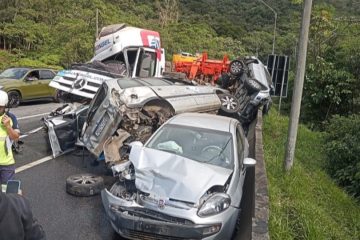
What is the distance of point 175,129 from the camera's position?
21.8 feet

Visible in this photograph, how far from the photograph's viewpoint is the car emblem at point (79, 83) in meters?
11.1

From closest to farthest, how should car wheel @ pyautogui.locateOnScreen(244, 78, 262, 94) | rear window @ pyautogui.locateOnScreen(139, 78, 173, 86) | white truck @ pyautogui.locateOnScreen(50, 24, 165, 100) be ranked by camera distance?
rear window @ pyautogui.locateOnScreen(139, 78, 173, 86) < white truck @ pyautogui.locateOnScreen(50, 24, 165, 100) < car wheel @ pyautogui.locateOnScreen(244, 78, 262, 94)

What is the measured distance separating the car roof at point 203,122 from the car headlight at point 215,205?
5.75ft

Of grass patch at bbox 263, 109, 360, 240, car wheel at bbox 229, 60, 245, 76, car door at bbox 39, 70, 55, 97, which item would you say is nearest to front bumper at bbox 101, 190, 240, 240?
grass patch at bbox 263, 109, 360, 240

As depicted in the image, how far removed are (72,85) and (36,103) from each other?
8122 millimetres

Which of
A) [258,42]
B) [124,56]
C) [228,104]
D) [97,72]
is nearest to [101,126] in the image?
[97,72]

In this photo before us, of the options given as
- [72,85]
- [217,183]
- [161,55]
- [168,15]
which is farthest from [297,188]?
[168,15]

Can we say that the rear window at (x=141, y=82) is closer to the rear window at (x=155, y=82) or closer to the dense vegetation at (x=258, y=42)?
the rear window at (x=155, y=82)

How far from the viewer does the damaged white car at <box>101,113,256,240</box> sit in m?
4.84

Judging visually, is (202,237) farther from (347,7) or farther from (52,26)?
(347,7)

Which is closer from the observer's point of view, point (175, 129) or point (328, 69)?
point (175, 129)

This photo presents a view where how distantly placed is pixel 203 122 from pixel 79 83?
206 inches

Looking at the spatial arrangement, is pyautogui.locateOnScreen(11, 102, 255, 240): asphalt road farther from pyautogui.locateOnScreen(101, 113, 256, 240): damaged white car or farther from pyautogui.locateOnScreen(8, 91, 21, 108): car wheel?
pyautogui.locateOnScreen(8, 91, 21, 108): car wheel

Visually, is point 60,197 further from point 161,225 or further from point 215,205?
point 215,205
